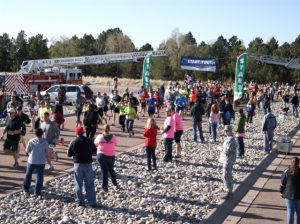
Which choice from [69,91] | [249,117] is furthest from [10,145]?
[69,91]

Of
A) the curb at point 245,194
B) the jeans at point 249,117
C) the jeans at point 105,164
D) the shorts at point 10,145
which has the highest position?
the jeans at point 249,117

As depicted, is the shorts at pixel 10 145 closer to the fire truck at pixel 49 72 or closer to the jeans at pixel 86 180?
the jeans at pixel 86 180

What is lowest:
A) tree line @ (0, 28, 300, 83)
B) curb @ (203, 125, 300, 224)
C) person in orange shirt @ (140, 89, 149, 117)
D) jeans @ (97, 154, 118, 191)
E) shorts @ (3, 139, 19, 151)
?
curb @ (203, 125, 300, 224)

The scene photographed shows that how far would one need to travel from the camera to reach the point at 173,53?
7800 centimetres

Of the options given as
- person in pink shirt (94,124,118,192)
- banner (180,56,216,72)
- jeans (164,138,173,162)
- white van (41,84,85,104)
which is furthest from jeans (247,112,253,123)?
person in pink shirt (94,124,118,192)

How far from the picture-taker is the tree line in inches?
2689

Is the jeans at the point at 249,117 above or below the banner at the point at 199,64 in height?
below

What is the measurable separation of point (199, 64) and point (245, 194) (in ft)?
107

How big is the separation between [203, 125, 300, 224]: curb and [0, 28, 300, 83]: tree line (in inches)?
1940

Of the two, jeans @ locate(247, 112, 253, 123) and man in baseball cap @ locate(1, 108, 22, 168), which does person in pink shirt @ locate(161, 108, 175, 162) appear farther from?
jeans @ locate(247, 112, 253, 123)

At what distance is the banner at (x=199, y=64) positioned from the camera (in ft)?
143

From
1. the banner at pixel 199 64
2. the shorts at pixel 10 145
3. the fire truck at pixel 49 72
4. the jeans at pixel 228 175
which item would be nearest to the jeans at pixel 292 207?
the jeans at pixel 228 175

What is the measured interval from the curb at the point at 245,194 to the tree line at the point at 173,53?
49284mm

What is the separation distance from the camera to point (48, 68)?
136 feet
